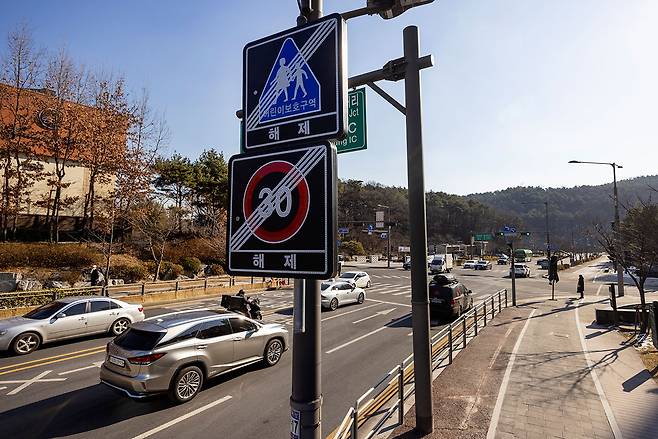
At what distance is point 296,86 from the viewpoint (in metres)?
2.41

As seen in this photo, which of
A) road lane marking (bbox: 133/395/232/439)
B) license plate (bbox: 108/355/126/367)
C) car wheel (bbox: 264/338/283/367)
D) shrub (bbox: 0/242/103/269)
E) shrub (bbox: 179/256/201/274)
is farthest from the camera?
shrub (bbox: 179/256/201/274)

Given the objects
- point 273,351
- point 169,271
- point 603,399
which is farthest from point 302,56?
point 169,271

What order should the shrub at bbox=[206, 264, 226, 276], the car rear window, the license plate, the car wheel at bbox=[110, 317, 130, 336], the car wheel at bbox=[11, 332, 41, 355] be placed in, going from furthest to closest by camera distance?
1. the shrub at bbox=[206, 264, 226, 276]
2. the car wheel at bbox=[110, 317, 130, 336]
3. the car wheel at bbox=[11, 332, 41, 355]
4. the car rear window
5. the license plate

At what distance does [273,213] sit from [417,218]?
178 inches

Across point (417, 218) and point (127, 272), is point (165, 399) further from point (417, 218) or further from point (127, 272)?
point (127, 272)

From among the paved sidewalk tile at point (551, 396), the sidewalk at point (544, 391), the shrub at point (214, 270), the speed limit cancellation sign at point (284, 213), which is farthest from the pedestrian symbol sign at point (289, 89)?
the shrub at point (214, 270)

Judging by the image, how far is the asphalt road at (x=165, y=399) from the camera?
665 cm

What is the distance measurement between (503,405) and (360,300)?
15.7 meters

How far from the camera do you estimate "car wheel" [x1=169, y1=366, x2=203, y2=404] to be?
25.1 feet

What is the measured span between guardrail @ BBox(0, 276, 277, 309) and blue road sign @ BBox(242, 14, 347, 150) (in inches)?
793

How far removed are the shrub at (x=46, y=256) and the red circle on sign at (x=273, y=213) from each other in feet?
90.0

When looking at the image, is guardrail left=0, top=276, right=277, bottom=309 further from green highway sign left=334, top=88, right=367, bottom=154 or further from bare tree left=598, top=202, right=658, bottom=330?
bare tree left=598, top=202, right=658, bottom=330

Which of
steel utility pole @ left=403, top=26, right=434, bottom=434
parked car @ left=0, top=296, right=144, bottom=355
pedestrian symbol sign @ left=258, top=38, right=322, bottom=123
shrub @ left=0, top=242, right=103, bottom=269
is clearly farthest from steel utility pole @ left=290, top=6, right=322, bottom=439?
shrub @ left=0, top=242, right=103, bottom=269

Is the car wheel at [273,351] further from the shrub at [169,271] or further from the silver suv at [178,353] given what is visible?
the shrub at [169,271]
